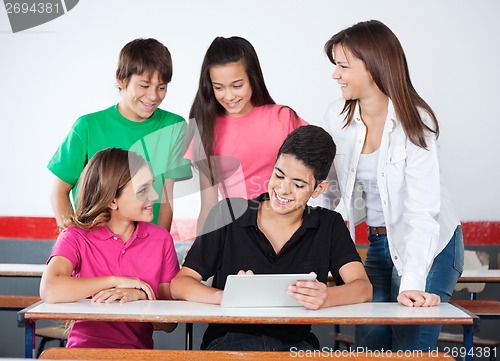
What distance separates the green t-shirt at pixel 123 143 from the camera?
295 centimetres

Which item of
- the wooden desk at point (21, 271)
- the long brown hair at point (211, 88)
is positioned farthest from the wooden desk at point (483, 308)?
the wooden desk at point (21, 271)

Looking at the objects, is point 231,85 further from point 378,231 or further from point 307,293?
point 307,293

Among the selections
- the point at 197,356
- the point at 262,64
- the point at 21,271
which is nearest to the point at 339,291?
the point at 197,356

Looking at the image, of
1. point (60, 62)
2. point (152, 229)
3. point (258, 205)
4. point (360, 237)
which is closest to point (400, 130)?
point (258, 205)

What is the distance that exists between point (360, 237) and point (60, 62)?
6.65 ft

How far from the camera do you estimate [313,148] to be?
8.18 ft

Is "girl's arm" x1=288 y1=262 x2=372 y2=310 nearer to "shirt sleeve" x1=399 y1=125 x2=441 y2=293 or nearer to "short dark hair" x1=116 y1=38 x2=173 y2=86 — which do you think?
"shirt sleeve" x1=399 y1=125 x2=441 y2=293

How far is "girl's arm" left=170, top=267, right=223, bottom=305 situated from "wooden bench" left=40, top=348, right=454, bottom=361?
0.31 m

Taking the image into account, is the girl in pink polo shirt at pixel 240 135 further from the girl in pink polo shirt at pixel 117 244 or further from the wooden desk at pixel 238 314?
the wooden desk at pixel 238 314

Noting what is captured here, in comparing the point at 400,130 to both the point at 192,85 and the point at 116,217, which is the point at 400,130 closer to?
the point at 116,217

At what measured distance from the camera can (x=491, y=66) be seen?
4.52 meters

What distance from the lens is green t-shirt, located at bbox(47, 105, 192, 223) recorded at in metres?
2.95

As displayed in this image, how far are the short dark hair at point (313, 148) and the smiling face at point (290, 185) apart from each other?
2 centimetres

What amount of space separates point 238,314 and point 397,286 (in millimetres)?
639
